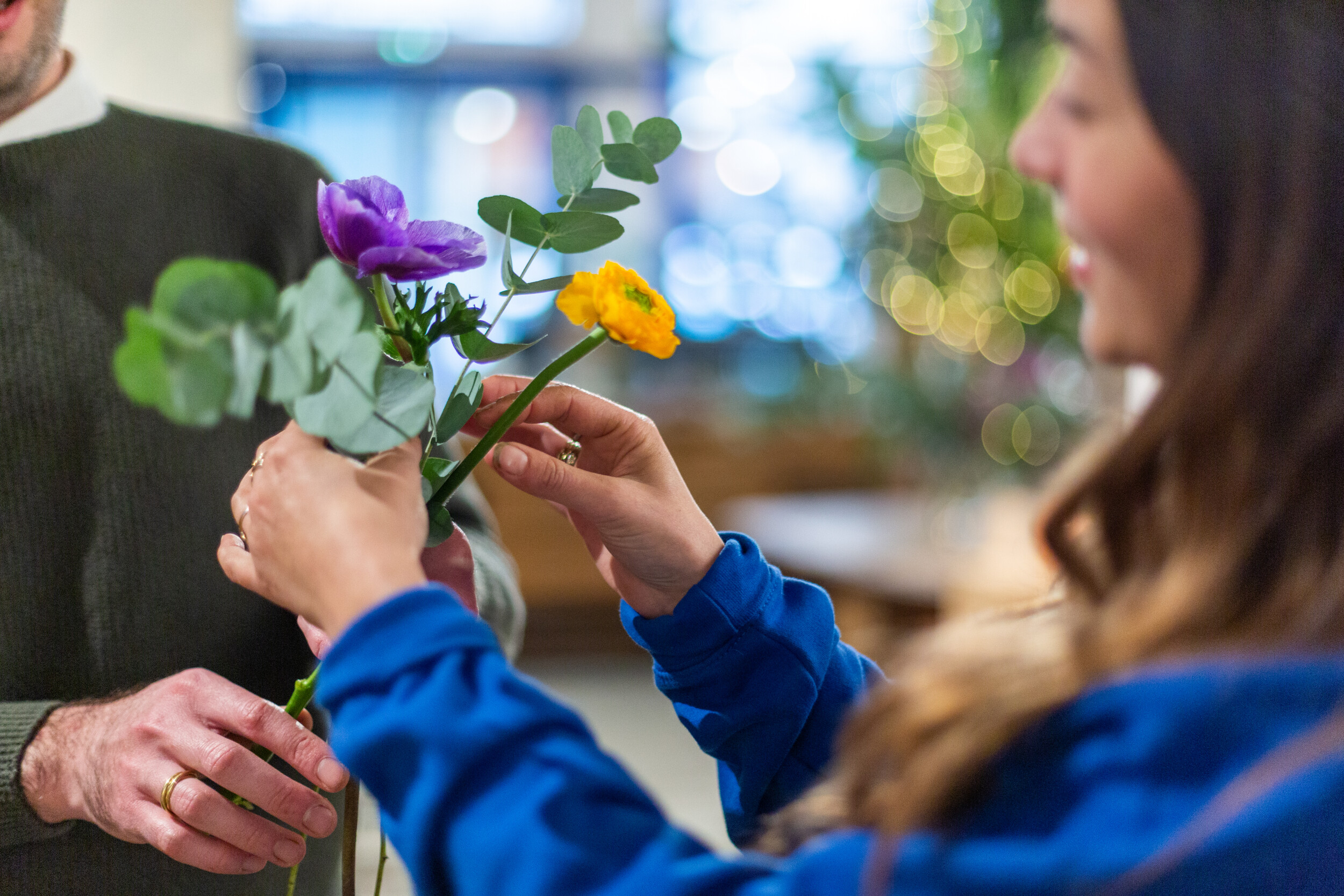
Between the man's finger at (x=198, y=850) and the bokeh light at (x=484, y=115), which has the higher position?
the bokeh light at (x=484, y=115)

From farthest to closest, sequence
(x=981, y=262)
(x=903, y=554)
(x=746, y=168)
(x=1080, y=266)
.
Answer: (x=746, y=168)
(x=981, y=262)
(x=903, y=554)
(x=1080, y=266)

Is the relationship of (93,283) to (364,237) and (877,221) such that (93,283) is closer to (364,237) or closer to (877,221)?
(364,237)

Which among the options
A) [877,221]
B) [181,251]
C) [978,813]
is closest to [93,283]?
[181,251]

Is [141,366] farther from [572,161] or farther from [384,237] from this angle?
[572,161]

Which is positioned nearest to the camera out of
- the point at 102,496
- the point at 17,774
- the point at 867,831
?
the point at 867,831

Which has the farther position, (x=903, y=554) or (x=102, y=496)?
(x=903, y=554)

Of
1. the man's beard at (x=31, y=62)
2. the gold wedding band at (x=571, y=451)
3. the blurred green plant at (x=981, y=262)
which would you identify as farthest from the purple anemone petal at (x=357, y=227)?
the blurred green plant at (x=981, y=262)

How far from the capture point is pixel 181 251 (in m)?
1.01

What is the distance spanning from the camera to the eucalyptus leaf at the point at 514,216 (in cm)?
68

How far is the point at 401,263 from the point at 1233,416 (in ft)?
1.39

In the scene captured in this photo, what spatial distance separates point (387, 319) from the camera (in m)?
0.63

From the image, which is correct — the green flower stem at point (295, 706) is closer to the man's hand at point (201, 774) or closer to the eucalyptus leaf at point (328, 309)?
the man's hand at point (201, 774)

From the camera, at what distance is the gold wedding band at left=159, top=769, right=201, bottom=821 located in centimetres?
71

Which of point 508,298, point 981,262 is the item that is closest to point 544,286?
point 508,298
